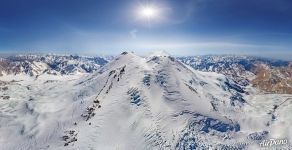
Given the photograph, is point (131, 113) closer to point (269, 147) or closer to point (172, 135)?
point (172, 135)

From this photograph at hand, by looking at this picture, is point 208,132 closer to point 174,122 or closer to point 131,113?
point 174,122

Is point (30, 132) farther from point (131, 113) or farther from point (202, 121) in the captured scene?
point (202, 121)

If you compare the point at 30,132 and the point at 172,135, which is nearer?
the point at 172,135

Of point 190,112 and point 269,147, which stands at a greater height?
point 190,112

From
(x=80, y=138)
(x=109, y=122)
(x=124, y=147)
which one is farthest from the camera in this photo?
(x=109, y=122)

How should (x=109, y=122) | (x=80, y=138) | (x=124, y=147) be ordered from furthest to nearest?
(x=109, y=122) < (x=80, y=138) < (x=124, y=147)

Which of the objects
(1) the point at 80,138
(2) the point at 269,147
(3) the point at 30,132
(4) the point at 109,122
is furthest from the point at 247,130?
(3) the point at 30,132

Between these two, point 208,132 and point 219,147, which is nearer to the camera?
point 219,147

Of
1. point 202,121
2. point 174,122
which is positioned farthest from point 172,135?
point 202,121
